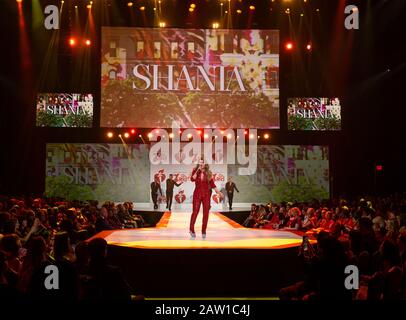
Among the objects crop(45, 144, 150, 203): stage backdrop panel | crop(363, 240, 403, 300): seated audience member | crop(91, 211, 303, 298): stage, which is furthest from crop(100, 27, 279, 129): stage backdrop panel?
crop(363, 240, 403, 300): seated audience member

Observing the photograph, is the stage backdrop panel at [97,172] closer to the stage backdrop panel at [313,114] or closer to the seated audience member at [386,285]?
the stage backdrop panel at [313,114]

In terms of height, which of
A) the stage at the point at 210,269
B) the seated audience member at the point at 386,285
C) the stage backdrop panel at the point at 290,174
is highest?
the stage backdrop panel at the point at 290,174

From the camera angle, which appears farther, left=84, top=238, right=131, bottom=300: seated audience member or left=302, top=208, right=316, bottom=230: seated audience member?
left=302, top=208, right=316, bottom=230: seated audience member

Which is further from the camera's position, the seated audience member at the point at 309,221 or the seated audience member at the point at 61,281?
the seated audience member at the point at 309,221

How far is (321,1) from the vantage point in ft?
46.4

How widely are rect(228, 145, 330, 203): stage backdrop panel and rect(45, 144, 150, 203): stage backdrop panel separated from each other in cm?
370

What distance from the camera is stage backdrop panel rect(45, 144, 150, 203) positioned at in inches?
620

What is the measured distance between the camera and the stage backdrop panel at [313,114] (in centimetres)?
1597

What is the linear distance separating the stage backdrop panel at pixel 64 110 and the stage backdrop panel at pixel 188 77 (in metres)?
0.86

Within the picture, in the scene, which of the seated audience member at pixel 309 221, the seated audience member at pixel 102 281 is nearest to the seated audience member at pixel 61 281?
the seated audience member at pixel 102 281

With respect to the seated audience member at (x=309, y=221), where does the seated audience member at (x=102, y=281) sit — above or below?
above

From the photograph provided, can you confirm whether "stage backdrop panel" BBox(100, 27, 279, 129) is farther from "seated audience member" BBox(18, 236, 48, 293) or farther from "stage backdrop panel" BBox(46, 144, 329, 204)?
"seated audience member" BBox(18, 236, 48, 293)

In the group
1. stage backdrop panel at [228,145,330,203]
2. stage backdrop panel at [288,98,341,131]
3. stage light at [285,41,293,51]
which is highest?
stage light at [285,41,293,51]
